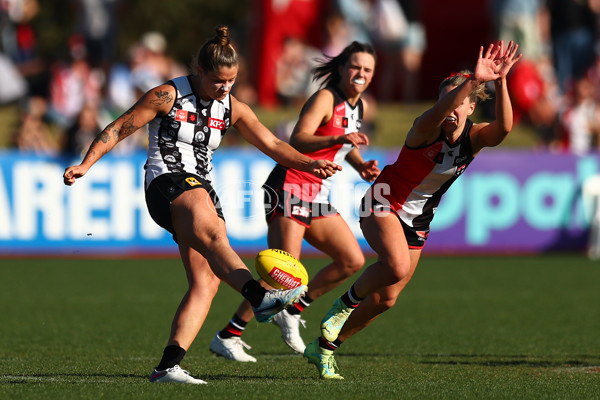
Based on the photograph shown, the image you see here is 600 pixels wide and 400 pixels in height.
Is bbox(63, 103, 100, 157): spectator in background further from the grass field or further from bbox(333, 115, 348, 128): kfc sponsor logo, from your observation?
bbox(333, 115, 348, 128): kfc sponsor logo

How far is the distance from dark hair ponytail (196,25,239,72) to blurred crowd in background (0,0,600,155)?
32.8ft

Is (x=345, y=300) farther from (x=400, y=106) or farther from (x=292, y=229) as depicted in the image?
(x=400, y=106)

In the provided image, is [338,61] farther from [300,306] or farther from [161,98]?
[161,98]

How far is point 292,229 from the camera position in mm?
7957

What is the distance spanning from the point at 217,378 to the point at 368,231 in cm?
138

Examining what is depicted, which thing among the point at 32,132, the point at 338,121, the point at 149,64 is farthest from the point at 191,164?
the point at 32,132

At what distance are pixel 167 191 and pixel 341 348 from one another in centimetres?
266

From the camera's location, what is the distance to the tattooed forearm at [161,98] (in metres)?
6.46

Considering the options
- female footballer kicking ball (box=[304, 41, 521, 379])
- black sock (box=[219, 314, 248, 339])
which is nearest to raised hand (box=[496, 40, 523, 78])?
female footballer kicking ball (box=[304, 41, 521, 379])

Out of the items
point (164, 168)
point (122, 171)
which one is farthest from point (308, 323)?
point (122, 171)

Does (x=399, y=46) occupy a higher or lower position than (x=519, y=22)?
lower

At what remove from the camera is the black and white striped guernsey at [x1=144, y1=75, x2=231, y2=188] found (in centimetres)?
652

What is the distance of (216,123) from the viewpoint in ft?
21.8

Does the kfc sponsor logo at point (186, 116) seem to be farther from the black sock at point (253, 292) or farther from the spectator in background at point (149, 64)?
the spectator in background at point (149, 64)
